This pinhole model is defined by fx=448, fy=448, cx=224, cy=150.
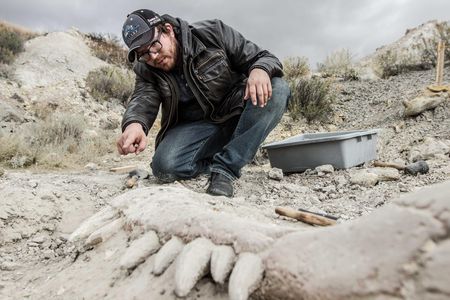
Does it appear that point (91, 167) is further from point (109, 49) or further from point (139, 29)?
point (109, 49)

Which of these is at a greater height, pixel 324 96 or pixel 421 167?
pixel 324 96

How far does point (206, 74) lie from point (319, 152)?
123cm

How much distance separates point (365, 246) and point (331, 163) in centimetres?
281

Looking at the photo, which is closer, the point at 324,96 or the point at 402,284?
the point at 402,284

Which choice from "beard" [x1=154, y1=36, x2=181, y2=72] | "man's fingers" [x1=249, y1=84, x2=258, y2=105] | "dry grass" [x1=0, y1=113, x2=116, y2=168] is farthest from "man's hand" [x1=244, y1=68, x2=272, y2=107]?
"dry grass" [x1=0, y1=113, x2=116, y2=168]

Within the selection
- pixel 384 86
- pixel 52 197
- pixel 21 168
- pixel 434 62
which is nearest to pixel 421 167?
pixel 52 197

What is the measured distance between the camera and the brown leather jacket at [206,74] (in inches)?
124

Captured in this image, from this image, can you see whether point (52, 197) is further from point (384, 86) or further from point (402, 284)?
point (384, 86)

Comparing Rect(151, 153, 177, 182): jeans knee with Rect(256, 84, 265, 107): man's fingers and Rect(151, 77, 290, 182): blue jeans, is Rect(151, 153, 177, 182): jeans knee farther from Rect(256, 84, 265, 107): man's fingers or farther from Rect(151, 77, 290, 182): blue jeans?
Rect(256, 84, 265, 107): man's fingers

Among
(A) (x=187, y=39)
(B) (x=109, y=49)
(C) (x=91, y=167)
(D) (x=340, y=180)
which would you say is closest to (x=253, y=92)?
(A) (x=187, y=39)

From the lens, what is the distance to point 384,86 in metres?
8.25

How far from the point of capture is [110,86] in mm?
9492

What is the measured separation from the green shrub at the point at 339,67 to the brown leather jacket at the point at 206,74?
6484 mm

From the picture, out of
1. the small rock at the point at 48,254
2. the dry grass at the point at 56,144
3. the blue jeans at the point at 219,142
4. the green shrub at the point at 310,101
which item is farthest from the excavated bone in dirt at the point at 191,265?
the green shrub at the point at 310,101
